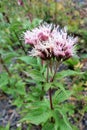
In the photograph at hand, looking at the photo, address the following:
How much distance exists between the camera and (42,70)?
205 cm

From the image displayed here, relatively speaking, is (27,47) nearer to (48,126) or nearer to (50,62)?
(48,126)

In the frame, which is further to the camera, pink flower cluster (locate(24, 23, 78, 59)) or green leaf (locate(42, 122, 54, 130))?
green leaf (locate(42, 122, 54, 130))

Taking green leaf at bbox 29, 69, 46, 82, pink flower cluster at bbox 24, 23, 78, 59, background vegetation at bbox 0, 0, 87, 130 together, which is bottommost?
background vegetation at bbox 0, 0, 87, 130

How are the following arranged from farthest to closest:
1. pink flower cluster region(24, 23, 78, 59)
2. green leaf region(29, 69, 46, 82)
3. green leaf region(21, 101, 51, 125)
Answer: green leaf region(21, 101, 51, 125)
green leaf region(29, 69, 46, 82)
pink flower cluster region(24, 23, 78, 59)

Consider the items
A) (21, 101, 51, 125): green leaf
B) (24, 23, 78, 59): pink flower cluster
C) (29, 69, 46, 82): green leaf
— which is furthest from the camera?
(21, 101, 51, 125): green leaf

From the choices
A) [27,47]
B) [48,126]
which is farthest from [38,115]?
[27,47]

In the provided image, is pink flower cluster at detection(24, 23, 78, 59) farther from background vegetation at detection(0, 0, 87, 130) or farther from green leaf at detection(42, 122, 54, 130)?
green leaf at detection(42, 122, 54, 130)

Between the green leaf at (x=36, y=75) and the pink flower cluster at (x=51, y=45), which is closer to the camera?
the pink flower cluster at (x=51, y=45)

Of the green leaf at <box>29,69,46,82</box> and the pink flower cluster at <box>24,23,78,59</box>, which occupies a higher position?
the pink flower cluster at <box>24,23,78,59</box>

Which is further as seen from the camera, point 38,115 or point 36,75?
point 38,115

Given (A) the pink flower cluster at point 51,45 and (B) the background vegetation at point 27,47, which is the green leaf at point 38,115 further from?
(A) the pink flower cluster at point 51,45

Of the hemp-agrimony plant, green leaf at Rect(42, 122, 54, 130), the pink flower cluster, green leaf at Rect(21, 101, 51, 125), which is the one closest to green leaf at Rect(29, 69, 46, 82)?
the hemp-agrimony plant

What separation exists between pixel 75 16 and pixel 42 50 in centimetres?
289

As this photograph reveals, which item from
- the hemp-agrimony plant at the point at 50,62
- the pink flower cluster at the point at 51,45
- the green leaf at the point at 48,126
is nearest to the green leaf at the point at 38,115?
the hemp-agrimony plant at the point at 50,62
